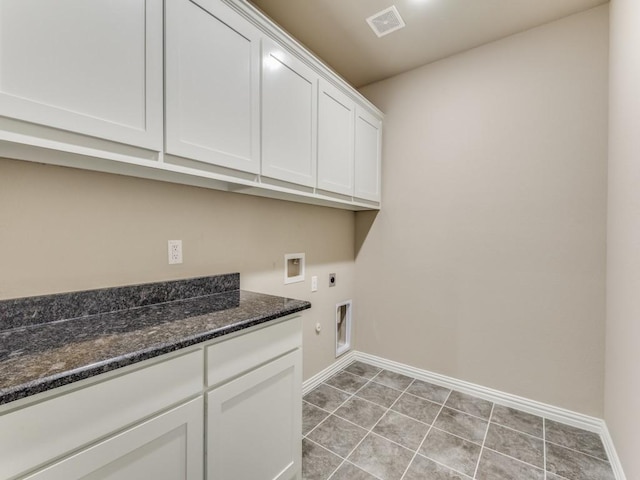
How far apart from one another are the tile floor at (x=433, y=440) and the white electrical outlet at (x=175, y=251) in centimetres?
128

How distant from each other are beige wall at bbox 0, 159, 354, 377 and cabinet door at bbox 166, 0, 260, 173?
1.22 ft

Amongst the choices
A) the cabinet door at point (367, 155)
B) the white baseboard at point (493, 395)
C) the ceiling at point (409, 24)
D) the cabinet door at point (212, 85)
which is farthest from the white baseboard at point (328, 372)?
the ceiling at point (409, 24)

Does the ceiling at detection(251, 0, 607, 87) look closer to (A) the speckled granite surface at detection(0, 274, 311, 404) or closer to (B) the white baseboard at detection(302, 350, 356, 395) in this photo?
(A) the speckled granite surface at detection(0, 274, 311, 404)

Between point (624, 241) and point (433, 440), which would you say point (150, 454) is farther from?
point (624, 241)

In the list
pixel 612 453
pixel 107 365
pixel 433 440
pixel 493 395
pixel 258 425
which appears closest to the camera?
pixel 107 365

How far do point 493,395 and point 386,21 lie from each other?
2.73m

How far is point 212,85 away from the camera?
4.20 feet

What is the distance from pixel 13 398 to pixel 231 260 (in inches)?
45.8

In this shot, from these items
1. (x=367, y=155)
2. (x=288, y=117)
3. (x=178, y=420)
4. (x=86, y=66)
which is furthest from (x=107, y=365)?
(x=367, y=155)

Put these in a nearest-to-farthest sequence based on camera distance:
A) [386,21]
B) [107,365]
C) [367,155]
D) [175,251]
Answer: [107,365] → [175,251] → [386,21] → [367,155]

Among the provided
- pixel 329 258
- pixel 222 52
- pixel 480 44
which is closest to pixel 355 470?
pixel 329 258

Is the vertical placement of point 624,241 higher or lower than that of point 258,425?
higher

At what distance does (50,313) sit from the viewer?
112cm

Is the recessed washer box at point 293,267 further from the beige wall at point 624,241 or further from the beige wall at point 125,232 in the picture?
the beige wall at point 624,241
